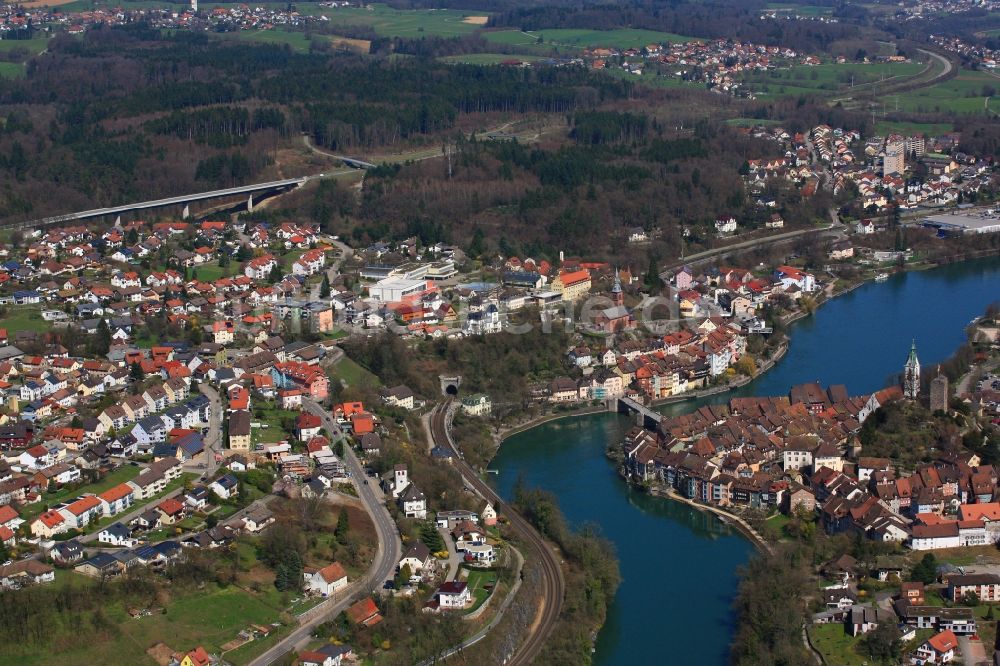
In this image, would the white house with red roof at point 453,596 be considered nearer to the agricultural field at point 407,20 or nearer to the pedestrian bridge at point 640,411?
the pedestrian bridge at point 640,411

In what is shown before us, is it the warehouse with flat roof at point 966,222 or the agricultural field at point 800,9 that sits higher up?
the warehouse with flat roof at point 966,222

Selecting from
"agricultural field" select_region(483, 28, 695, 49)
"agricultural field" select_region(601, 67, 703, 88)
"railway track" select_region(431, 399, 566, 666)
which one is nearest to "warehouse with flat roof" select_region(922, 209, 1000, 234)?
"agricultural field" select_region(601, 67, 703, 88)

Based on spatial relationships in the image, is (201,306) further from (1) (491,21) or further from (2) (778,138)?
(1) (491,21)

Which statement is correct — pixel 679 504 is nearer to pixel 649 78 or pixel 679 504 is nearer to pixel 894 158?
pixel 894 158

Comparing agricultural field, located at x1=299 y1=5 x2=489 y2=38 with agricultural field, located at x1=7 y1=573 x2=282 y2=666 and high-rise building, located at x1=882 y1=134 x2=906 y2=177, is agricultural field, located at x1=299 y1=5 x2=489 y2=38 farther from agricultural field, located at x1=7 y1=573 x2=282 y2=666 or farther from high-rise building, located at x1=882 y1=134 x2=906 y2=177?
agricultural field, located at x1=7 y1=573 x2=282 y2=666

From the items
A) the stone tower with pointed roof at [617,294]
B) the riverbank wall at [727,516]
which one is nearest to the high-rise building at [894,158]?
the stone tower with pointed roof at [617,294]

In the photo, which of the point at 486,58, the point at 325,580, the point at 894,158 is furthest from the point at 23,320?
the point at 486,58
